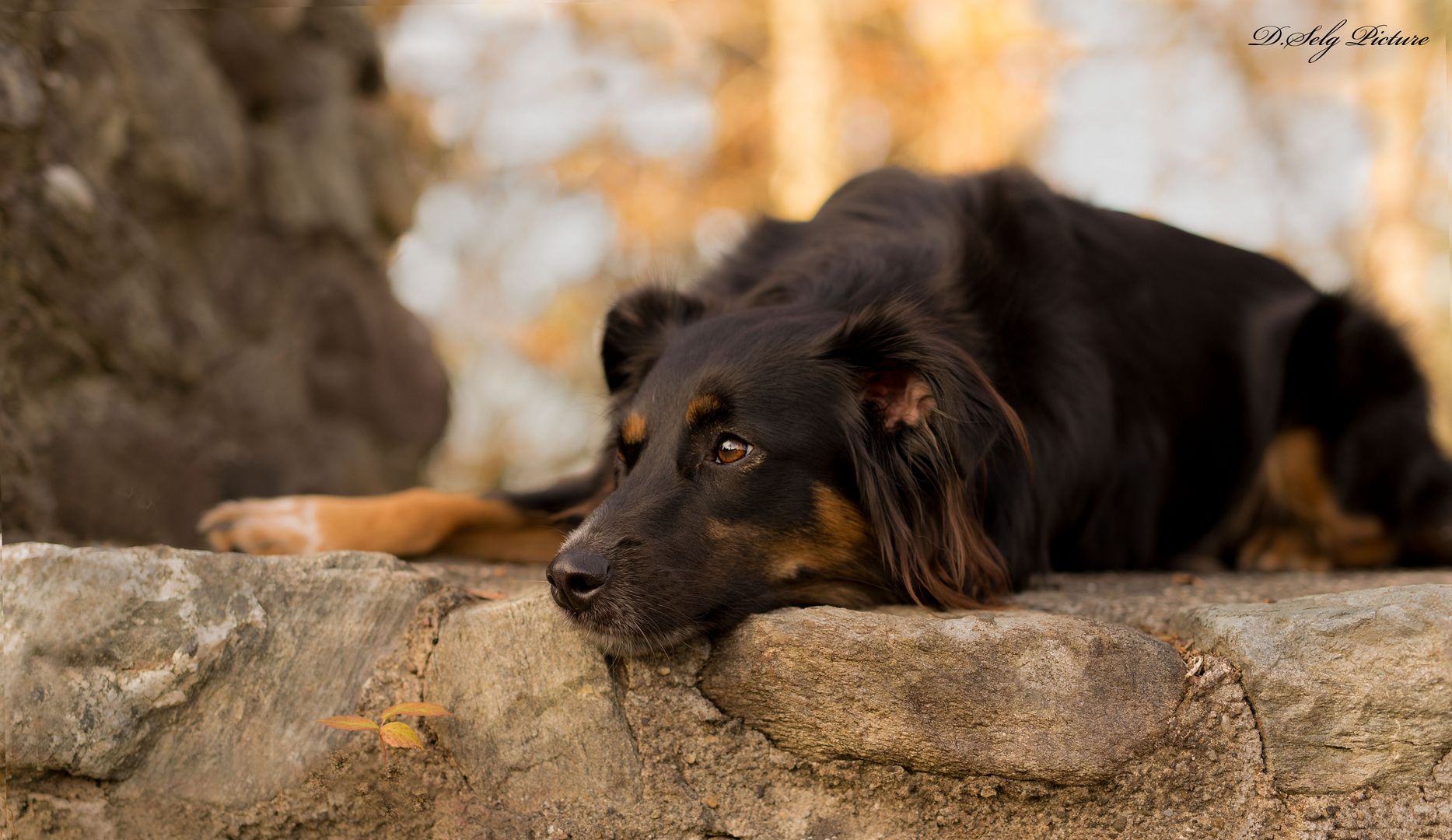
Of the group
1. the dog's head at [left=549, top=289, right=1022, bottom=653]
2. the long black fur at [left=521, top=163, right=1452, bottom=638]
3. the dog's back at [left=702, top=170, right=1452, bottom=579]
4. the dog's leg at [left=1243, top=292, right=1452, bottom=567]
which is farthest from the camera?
the dog's leg at [left=1243, top=292, right=1452, bottom=567]

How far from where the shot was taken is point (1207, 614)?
92.3 inches

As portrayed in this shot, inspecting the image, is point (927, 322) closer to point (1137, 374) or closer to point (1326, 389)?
point (1137, 374)

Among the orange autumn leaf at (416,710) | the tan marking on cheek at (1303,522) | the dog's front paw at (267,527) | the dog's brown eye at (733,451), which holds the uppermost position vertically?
the dog's brown eye at (733,451)

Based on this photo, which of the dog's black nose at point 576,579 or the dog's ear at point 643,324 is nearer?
the dog's black nose at point 576,579

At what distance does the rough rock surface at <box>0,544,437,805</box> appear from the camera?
83.6 inches

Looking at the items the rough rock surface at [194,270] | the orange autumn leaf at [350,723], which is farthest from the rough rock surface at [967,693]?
the rough rock surface at [194,270]

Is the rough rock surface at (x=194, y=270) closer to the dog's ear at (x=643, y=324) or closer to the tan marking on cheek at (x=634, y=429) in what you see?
the dog's ear at (x=643, y=324)

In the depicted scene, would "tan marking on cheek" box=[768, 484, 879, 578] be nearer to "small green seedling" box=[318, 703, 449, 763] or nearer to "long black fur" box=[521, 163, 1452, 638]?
"long black fur" box=[521, 163, 1452, 638]

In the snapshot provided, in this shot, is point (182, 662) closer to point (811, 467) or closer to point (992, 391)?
point (811, 467)

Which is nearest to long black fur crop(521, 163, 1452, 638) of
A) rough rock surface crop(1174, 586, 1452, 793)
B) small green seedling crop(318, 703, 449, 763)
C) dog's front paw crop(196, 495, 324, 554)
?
small green seedling crop(318, 703, 449, 763)

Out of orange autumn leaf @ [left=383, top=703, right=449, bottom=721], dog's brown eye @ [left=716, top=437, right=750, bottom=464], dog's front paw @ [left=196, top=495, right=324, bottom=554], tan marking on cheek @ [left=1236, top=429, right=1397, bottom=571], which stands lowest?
dog's front paw @ [left=196, top=495, right=324, bottom=554]

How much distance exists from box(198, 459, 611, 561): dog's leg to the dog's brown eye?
3.31 ft

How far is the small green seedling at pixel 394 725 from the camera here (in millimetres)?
2197

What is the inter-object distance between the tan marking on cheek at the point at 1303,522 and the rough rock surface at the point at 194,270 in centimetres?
397
